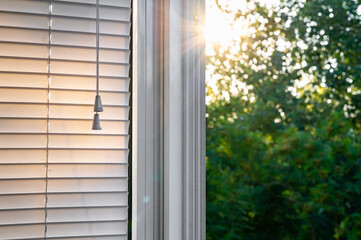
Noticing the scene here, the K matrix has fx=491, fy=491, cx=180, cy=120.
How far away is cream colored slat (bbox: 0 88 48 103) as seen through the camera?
1308mm

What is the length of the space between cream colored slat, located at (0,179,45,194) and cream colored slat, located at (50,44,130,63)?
34 cm

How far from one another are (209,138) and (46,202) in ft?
10.4

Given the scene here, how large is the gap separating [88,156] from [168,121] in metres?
0.25

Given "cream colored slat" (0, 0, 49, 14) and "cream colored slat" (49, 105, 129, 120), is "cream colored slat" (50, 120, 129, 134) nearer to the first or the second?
"cream colored slat" (49, 105, 129, 120)

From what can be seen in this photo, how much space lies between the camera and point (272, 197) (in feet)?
14.4

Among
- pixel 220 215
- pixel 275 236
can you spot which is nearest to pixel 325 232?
pixel 275 236

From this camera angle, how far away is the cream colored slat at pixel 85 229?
133 centimetres

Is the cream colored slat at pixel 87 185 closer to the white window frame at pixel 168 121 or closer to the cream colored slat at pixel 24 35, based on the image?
the white window frame at pixel 168 121

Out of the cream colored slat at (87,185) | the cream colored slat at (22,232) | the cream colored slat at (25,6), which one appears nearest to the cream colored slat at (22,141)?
the cream colored slat at (87,185)

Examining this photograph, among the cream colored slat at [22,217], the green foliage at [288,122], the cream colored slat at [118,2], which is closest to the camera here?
the cream colored slat at [22,217]

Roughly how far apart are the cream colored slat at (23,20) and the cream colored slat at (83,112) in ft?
0.74

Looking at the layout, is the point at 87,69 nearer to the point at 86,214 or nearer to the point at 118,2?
the point at 118,2

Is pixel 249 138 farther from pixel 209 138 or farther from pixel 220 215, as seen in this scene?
pixel 220 215

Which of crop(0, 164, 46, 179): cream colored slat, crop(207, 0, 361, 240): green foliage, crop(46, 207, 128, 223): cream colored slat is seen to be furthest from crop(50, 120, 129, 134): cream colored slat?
crop(207, 0, 361, 240): green foliage
